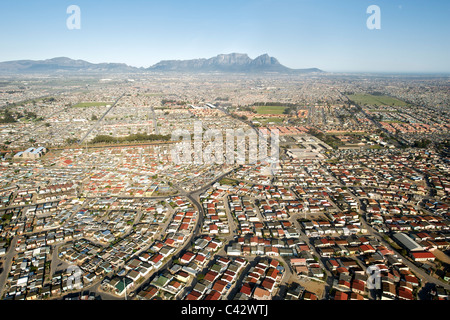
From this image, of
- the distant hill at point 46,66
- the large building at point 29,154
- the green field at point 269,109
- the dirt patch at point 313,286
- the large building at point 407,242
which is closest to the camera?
the dirt patch at point 313,286

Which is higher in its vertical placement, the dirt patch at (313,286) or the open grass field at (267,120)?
the open grass field at (267,120)

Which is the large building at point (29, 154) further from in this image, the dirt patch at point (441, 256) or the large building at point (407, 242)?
the dirt patch at point (441, 256)

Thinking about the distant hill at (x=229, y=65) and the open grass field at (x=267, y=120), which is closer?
the open grass field at (x=267, y=120)

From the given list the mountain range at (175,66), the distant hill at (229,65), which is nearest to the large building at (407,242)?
the mountain range at (175,66)

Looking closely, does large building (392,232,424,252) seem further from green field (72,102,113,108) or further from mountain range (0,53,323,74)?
mountain range (0,53,323,74)

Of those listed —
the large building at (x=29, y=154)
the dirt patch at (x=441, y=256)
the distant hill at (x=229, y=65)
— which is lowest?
the dirt patch at (x=441, y=256)

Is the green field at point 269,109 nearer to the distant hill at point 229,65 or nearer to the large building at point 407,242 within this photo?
the large building at point 407,242

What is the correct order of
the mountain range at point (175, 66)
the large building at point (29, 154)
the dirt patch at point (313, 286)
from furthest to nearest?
1. the mountain range at point (175, 66)
2. the large building at point (29, 154)
3. the dirt patch at point (313, 286)
